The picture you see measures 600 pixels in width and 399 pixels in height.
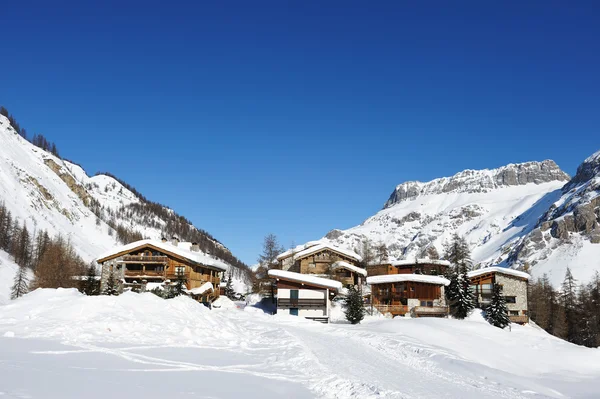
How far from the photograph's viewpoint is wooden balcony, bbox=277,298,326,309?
47531 mm

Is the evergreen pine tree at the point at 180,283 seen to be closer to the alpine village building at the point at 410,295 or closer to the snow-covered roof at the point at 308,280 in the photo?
the snow-covered roof at the point at 308,280

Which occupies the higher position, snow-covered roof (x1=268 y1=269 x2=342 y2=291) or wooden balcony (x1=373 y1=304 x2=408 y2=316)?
snow-covered roof (x1=268 y1=269 x2=342 y2=291)

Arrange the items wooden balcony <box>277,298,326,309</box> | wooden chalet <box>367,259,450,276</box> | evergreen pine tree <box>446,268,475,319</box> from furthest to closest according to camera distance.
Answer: wooden chalet <box>367,259,450,276</box>
evergreen pine tree <box>446,268,475,319</box>
wooden balcony <box>277,298,326,309</box>

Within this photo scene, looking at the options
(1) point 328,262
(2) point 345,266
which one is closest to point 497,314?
(2) point 345,266

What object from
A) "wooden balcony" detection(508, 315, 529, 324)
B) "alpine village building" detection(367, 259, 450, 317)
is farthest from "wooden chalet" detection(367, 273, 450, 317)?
"wooden balcony" detection(508, 315, 529, 324)

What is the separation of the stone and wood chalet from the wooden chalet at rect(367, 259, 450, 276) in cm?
668

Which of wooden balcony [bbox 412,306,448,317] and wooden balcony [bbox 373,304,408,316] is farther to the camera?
wooden balcony [bbox 373,304,408,316]

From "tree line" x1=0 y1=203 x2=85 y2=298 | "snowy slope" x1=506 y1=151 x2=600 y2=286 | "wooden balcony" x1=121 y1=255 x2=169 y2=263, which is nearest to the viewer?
"wooden balcony" x1=121 y1=255 x2=169 y2=263

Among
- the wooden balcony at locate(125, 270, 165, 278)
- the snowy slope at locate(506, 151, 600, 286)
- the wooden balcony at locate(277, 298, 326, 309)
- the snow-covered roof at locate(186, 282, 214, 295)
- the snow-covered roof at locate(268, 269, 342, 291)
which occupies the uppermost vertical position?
the snowy slope at locate(506, 151, 600, 286)

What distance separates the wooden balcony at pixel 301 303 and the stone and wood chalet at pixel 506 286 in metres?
26.3

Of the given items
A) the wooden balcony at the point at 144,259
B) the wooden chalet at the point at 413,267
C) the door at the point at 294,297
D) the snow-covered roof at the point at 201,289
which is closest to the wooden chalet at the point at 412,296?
the door at the point at 294,297

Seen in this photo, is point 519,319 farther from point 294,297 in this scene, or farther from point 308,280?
point 294,297

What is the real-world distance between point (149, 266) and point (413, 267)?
40.5 m

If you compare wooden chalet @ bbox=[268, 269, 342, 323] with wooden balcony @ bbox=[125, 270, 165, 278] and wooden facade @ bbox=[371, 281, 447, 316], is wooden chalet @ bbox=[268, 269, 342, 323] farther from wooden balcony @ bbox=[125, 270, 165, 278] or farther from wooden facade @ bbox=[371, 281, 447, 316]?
wooden balcony @ bbox=[125, 270, 165, 278]
